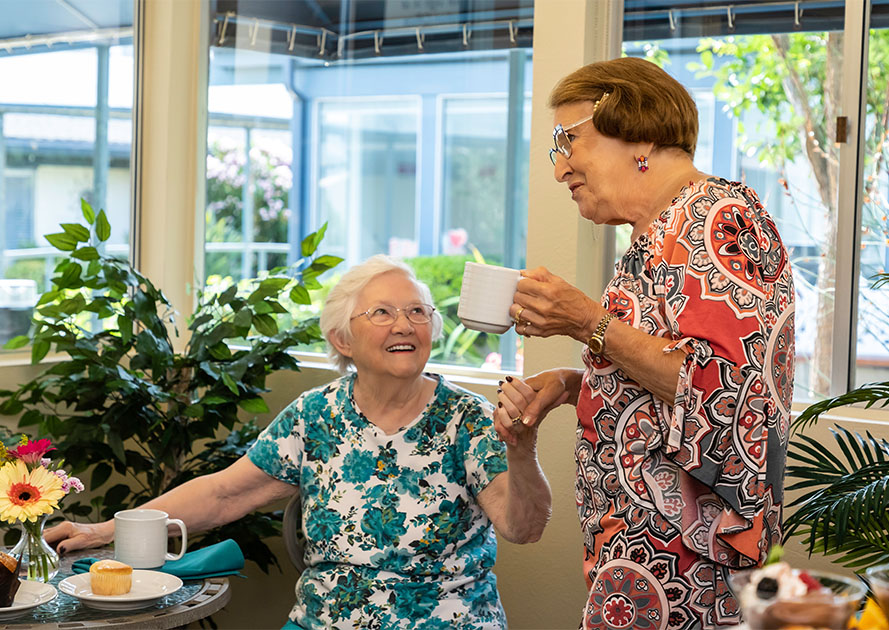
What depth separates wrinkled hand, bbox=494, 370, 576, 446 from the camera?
5.67ft

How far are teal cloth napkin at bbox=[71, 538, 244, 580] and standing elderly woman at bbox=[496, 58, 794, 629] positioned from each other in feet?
2.67

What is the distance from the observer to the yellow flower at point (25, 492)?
1.75m

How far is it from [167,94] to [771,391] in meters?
2.68

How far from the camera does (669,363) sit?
1413 millimetres

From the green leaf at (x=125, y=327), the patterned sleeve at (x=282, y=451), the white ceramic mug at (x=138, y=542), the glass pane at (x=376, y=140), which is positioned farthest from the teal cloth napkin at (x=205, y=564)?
the glass pane at (x=376, y=140)

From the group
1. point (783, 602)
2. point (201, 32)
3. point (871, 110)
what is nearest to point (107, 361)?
point (201, 32)

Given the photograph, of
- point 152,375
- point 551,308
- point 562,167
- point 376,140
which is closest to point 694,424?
point 551,308

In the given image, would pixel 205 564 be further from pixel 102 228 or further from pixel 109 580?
pixel 102 228

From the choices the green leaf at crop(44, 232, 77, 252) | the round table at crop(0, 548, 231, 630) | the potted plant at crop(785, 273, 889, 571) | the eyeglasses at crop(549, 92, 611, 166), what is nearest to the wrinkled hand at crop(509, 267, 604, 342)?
the eyeglasses at crop(549, 92, 611, 166)

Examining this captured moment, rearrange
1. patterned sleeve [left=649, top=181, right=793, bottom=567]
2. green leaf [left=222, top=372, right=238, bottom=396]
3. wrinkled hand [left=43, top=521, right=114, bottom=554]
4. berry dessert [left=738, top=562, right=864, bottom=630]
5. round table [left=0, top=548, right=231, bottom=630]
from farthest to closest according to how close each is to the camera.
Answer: green leaf [left=222, top=372, right=238, bottom=396] → wrinkled hand [left=43, top=521, right=114, bottom=554] → round table [left=0, top=548, right=231, bottom=630] → patterned sleeve [left=649, top=181, right=793, bottom=567] → berry dessert [left=738, top=562, right=864, bottom=630]

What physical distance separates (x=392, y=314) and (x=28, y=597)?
3.09 feet

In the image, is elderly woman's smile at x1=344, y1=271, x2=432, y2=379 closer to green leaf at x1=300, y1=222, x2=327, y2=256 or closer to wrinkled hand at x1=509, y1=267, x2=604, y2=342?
green leaf at x1=300, y1=222, x2=327, y2=256

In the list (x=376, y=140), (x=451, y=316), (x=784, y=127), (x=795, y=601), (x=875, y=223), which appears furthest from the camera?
(x=376, y=140)

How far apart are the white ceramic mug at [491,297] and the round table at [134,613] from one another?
0.76 m
